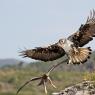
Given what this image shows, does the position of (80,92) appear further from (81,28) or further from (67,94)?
(81,28)

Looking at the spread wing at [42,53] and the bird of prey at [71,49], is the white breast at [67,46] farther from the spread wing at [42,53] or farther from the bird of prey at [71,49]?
the spread wing at [42,53]

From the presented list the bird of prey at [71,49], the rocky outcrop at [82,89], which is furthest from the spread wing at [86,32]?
the rocky outcrop at [82,89]

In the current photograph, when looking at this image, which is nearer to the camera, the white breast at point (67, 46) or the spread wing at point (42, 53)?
the white breast at point (67, 46)

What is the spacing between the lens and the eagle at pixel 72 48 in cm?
1488

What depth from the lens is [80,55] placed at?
1487cm

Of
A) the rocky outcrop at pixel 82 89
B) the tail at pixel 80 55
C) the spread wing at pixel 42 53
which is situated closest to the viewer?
the tail at pixel 80 55

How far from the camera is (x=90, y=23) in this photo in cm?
1578

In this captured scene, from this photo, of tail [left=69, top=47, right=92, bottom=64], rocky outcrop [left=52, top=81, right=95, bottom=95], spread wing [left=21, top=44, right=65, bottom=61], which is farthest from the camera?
spread wing [left=21, top=44, right=65, bottom=61]

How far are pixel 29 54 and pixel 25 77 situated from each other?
3849 inches

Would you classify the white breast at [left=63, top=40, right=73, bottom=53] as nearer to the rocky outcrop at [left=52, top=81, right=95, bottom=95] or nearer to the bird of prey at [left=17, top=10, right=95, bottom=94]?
the bird of prey at [left=17, top=10, right=95, bottom=94]

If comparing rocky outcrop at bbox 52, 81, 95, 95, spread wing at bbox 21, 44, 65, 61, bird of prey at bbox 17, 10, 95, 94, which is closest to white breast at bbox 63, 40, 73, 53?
bird of prey at bbox 17, 10, 95, 94

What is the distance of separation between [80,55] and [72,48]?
0.28 meters

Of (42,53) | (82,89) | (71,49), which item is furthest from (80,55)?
(42,53)

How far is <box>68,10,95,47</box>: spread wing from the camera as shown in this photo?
617 inches
